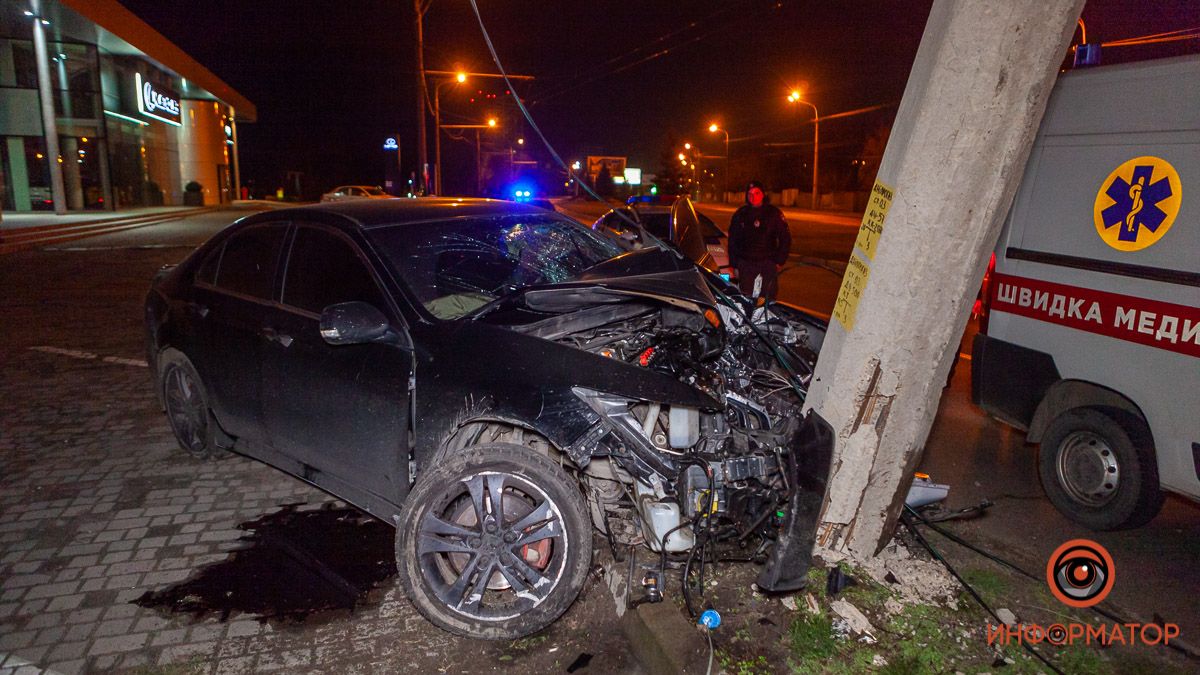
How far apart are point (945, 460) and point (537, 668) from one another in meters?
3.60

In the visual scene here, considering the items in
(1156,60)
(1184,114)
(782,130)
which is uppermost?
(782,130)

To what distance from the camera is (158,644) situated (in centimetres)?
314

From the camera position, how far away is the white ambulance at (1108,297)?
3709 mm

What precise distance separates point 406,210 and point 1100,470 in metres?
4.21

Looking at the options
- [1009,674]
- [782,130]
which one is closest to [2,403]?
[1009,674]

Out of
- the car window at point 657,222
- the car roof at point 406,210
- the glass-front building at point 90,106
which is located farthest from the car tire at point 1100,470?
the glass-front building at point 90,106

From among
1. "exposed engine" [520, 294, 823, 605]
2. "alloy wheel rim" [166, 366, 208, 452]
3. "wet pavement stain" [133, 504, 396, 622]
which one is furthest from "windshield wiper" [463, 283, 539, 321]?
"alloy wheel rim" [166, 366, 208, 452]

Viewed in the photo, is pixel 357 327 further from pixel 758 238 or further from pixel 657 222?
pixel 657 222

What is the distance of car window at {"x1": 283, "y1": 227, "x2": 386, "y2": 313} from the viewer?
12.3 ft

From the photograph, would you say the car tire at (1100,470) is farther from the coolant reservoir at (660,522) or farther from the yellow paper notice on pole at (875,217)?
the coolant reservoir at (660,522)

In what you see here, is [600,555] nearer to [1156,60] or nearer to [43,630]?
[43,630]

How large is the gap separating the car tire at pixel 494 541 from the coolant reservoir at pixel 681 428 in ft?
1.57

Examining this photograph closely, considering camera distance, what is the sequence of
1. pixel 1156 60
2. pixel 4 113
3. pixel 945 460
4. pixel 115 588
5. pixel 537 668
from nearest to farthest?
1. pixel 537 668
2. pixel 115 588
3. pixel 1156 60
4. pixel 945 460
5. pixel 4 113

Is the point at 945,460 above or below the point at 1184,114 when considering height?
below
